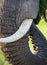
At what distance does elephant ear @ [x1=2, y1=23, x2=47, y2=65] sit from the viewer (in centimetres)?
240

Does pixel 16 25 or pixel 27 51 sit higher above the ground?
pixel 16 25

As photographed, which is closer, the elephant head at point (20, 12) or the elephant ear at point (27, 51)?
the elephant head at point (20, 12)

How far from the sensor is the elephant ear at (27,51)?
94.6 inches

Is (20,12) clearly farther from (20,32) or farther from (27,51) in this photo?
(27,51)

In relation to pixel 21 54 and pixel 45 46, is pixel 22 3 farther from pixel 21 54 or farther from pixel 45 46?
pixel 45 46

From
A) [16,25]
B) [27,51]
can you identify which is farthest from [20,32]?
[27,51]

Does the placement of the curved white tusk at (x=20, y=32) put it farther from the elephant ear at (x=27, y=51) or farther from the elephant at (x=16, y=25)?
the elephant ear at (x=27, y=51)

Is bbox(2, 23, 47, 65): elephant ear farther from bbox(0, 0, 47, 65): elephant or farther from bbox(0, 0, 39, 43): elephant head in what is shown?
bbox(0, 0, 39, 43): elephant head

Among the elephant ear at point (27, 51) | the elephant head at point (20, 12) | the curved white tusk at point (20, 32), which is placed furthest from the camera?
the elephant ear at point (27, 51)

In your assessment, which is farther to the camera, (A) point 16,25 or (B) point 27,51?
(B) point 27,51

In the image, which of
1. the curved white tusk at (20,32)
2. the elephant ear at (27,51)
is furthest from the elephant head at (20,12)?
the elephant ear at (27,51)

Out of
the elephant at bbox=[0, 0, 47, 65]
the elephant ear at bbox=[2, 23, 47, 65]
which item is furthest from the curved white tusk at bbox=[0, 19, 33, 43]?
the elephant ear at bbox=[2, 23, 47, 65]

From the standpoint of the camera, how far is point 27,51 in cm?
250

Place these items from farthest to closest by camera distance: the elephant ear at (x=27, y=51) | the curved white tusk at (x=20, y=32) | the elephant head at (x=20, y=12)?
the elephant ear at (x=27, y=51)
the elephant head at (x=20, y=12)
the curved white tusk at (x=20, y=32)
